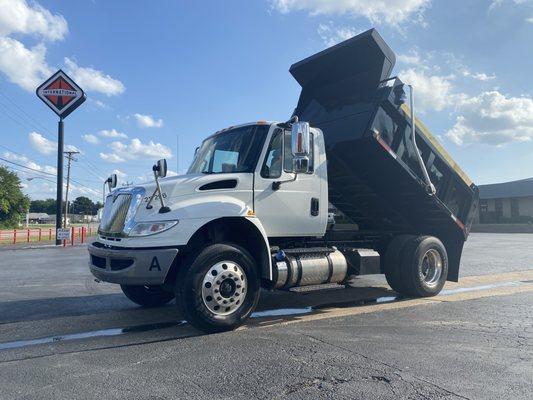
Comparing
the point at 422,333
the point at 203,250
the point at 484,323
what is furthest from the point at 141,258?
the point at 484,323

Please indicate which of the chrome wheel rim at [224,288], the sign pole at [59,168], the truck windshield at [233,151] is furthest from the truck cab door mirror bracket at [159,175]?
the sign pole at [59,168]

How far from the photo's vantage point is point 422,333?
5512 millimetres

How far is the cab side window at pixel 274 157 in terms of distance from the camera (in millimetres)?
6309

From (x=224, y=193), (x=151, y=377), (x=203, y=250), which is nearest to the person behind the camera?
(x=151, y=377)

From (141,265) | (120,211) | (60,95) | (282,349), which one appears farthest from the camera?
(60,95)

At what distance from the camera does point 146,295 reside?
7.09 m

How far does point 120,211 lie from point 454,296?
229 inches

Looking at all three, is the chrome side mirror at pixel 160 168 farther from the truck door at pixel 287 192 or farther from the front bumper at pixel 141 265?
the truck door at pixel 287 192

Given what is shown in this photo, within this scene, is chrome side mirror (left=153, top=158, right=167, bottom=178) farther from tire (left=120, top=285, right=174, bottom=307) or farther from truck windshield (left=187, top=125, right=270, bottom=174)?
tire (left=120, top=285, right=174, bottom=307)

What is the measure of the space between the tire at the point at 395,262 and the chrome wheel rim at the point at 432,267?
498 mm

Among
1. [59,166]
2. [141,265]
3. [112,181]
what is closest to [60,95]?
[59,166]

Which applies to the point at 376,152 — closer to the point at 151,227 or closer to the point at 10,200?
the point at 151,227

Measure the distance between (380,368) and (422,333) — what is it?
1536 mm

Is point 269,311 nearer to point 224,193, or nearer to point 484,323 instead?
point 224,193
